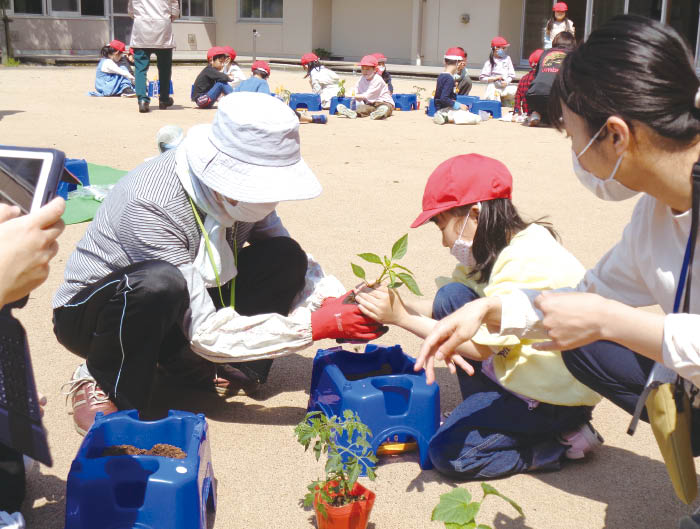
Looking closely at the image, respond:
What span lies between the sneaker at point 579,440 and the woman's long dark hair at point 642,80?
3.61 ft

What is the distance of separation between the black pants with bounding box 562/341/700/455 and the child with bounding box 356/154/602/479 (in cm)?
18

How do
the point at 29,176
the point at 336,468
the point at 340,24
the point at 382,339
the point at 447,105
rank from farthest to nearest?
the point at 340,24
the point at 447,105
the point at 382,339
the point at 336,468
the point at 29,176

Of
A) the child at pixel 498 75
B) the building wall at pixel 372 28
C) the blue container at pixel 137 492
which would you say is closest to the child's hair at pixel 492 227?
the blue container at pixel 137 492

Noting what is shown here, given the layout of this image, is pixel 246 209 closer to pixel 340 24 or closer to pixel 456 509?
pixel 456 509

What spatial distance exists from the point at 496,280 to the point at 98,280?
132 centimetres

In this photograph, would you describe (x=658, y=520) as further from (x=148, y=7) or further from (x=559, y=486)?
(x=148, y=7)

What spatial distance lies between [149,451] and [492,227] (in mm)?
1292

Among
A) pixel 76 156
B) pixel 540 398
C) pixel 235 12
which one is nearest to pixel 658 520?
pixel 540 398

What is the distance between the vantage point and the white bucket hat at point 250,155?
2.56 meters

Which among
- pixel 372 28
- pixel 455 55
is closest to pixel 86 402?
pixel 455 55

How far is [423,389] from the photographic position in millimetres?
2600

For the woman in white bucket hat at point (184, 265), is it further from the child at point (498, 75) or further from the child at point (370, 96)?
the child at point (498, 75)

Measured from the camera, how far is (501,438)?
8.38 feet

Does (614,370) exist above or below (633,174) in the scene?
below
